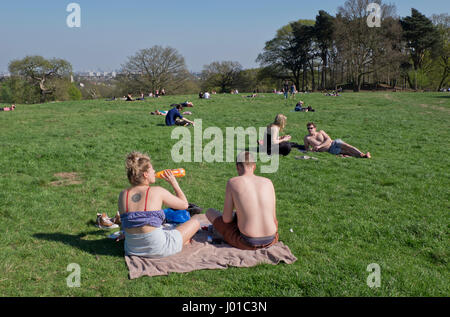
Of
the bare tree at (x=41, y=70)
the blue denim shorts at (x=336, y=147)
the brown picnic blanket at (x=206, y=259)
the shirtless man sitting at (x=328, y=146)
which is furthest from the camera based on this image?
the bare tree at (x=41, y=70)

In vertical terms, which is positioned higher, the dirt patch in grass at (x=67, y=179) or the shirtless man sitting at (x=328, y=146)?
the shirtless man sitting at (x=328, y=146)

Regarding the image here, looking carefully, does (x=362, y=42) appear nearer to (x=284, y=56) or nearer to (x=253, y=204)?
(x=284, y=56)

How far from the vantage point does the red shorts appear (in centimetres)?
471

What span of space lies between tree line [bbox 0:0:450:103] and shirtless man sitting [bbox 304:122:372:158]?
3853 cm

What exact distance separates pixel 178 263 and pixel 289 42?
66.0 m

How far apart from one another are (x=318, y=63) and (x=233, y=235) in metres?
64.5

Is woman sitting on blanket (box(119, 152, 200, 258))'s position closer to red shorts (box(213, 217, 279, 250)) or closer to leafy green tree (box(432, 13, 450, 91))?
red shorts (box(213, 217, 279, 250))

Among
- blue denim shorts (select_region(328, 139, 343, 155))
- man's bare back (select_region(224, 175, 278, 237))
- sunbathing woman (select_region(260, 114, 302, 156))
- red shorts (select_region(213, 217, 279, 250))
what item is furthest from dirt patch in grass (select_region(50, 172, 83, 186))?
blue denim shorts (select_region(328, 139, 343, 155))

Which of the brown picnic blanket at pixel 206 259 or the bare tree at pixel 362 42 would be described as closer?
the brown picnic blanket at pixel 206 259

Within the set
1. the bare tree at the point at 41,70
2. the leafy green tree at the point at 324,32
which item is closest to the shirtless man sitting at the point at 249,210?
the bare tree at the point at 41,70

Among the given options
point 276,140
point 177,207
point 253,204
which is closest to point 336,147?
point 276,140

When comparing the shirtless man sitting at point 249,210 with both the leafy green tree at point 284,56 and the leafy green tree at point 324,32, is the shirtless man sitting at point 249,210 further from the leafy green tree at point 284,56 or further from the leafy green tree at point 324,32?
the leafy green tree at point 284,56

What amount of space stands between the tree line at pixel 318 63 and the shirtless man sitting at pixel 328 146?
38.5 m

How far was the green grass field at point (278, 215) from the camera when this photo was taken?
404 cm
